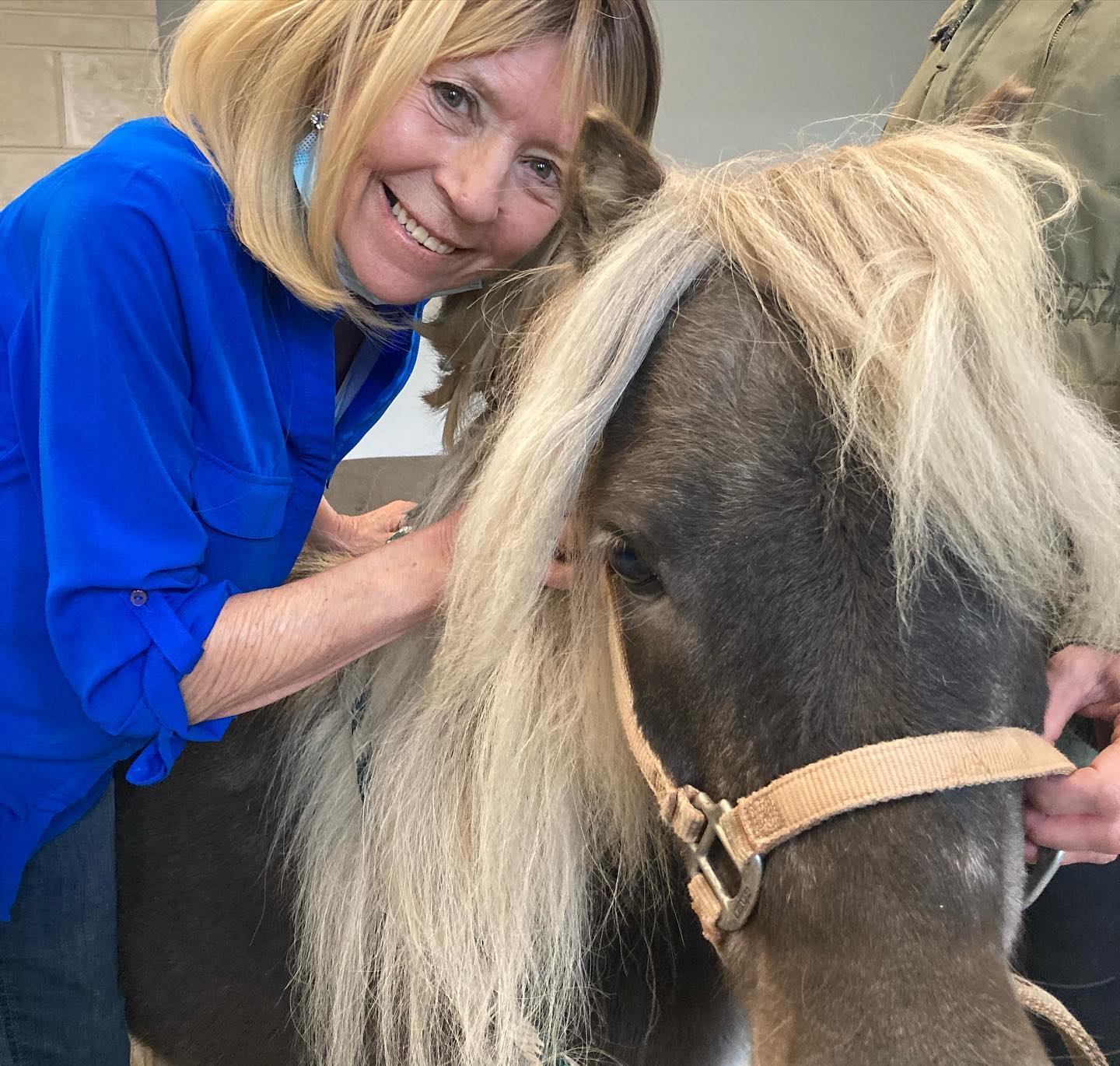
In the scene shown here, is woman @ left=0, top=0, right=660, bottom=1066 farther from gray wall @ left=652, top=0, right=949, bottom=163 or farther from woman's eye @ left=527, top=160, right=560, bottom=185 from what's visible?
gray wall @ left=652, top=0, right=949, bottom=163

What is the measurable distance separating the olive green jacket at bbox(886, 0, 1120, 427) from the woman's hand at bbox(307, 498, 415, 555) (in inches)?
32.2

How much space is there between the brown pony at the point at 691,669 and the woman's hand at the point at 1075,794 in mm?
A: 38

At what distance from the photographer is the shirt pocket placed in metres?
0.79

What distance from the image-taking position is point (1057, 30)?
2.77 ft

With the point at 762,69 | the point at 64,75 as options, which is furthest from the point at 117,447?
the point at 762,69

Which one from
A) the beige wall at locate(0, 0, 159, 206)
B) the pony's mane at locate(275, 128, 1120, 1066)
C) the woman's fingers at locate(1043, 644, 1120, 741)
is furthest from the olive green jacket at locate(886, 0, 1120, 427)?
the beige wall at locate(0, 0, 159, 206)

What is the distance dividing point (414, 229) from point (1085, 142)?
635mm

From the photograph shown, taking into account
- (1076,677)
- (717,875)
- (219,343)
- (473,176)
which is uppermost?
(473,176)

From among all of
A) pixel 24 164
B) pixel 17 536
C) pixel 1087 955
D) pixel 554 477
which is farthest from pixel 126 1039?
pixel 24 164

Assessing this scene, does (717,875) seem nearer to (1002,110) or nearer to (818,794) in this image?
(818,794)

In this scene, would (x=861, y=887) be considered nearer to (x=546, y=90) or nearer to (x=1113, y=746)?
(x=1113, y=746)

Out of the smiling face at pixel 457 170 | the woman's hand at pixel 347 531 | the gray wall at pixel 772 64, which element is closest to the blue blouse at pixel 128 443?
the smiling face at pixel 457 170

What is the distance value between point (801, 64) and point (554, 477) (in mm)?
3029

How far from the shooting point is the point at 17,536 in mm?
774
